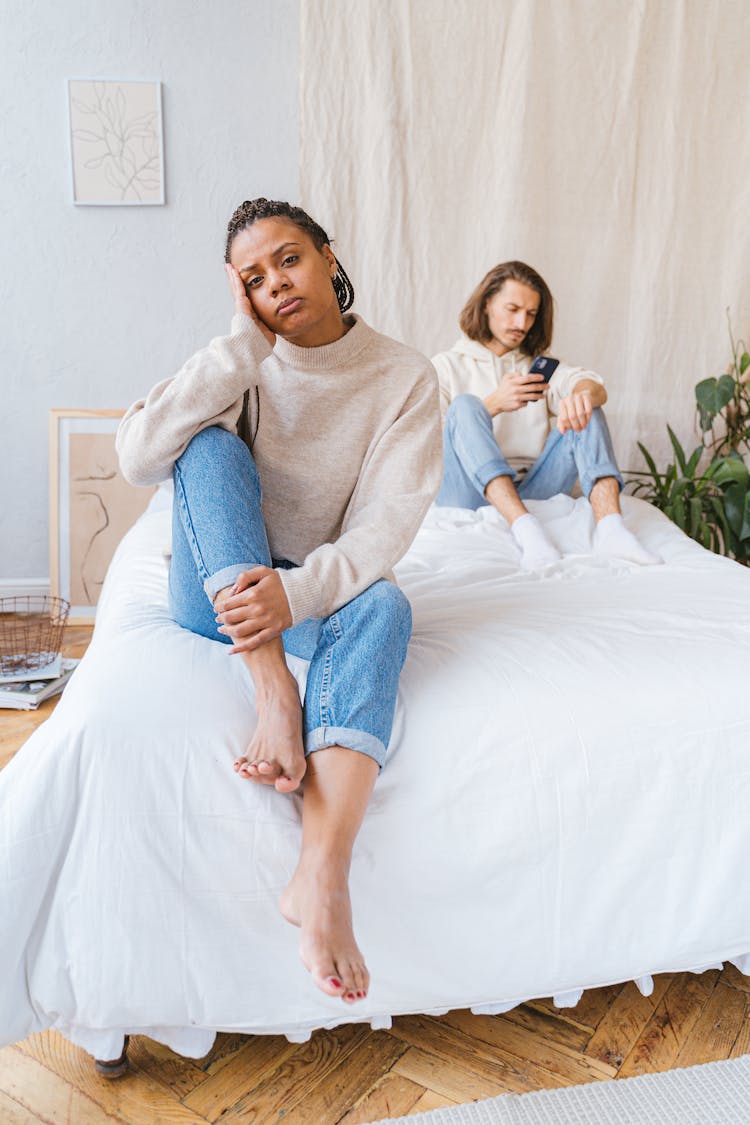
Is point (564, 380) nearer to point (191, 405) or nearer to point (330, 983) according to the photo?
point (191, 405)

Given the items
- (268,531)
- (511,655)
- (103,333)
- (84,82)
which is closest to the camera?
(511,655)

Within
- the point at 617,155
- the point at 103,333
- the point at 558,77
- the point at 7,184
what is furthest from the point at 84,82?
the point at 617,155

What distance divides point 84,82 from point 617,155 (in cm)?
164

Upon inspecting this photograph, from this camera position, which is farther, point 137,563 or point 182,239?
point 182,239

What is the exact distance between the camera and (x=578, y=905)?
1.09 m

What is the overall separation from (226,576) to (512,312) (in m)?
1.55

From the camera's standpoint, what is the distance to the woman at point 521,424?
1978 mm

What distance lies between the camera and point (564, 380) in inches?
92.3

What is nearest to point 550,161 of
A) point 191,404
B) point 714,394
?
point 714,394

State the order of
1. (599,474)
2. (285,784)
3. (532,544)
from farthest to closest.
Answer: (599,474)
(532,544)
(285,784)

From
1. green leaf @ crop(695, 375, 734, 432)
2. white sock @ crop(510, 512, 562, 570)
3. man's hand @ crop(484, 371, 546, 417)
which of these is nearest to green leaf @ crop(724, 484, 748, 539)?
green leaf @ crop(695, 375, 734, 432)

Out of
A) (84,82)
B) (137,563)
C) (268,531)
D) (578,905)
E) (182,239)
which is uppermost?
(84,82)

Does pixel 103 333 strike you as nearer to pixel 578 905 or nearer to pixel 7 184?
pixel 7 184

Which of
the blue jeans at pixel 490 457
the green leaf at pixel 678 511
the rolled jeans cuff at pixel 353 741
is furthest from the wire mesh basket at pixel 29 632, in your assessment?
the green leaf at pixel 678 511
